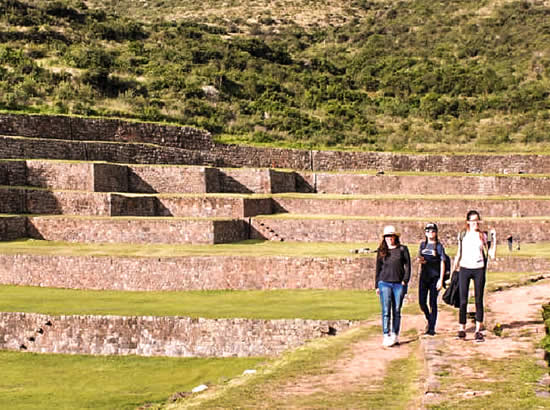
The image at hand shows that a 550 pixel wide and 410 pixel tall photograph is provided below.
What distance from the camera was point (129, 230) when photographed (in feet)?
81.9

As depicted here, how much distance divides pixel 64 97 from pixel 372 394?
33.6 meters

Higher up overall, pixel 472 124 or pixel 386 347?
pixel 472 124

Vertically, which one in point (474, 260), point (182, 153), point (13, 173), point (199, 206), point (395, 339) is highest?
point (182, 153)

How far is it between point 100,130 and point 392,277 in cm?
2475

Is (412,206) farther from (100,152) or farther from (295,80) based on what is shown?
(295,80)

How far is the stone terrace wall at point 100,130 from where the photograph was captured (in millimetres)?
32719

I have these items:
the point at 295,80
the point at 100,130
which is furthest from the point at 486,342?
the point at 295,80

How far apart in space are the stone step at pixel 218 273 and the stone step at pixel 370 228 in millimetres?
5357

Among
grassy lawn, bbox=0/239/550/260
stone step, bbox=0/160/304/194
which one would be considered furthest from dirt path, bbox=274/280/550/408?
stone step, bbox=0/160/304/194

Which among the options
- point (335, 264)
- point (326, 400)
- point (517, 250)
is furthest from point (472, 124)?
point (326, 400)

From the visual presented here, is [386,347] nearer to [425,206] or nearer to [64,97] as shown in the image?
[425,206]

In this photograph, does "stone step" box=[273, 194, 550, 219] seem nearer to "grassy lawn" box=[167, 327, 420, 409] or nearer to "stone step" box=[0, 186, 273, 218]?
"stone step" box=[0, 186, 273, 218]

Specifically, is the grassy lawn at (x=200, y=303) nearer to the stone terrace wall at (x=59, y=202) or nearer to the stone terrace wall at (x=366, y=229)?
the stone terrace wall at (x=59, y=202)

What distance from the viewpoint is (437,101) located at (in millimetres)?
56812
